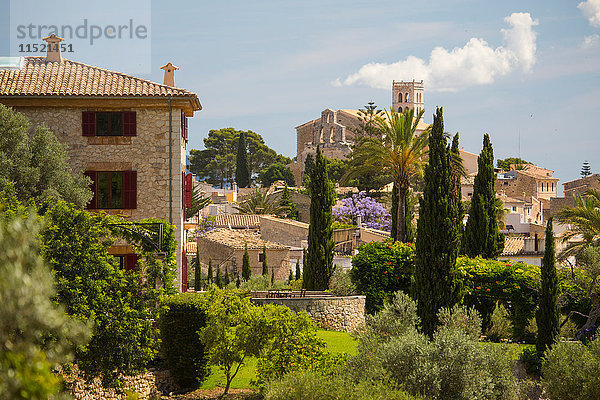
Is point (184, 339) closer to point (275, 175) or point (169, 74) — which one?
point (169, 74)

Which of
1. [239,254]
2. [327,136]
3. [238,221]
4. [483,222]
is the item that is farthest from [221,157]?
[483,222]

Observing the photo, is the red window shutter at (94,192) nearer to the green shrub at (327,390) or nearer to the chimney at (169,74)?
the chimney at (169,74)

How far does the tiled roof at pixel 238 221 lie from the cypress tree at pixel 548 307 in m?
41.8

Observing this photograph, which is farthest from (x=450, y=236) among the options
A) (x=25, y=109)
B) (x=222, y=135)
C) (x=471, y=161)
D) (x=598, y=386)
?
(x=471, y=161)

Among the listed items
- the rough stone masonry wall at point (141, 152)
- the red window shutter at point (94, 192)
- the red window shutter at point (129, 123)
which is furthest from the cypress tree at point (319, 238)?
the red window shutter at point (94, 192)

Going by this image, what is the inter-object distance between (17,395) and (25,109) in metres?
19.7

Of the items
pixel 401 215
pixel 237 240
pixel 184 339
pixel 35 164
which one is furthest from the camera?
pixel 237 240

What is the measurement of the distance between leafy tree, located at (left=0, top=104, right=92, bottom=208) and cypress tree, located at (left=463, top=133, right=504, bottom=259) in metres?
16.0

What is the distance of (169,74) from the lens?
84.9 feet

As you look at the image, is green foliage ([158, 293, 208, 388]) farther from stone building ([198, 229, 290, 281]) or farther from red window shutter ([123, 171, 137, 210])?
stone building ([198, 229, 290, 281])

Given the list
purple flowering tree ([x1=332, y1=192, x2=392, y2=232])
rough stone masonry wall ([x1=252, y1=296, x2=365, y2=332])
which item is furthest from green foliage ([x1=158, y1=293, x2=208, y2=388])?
purple flowering tree ([x1=332, y1=192, x2=392, y2=232])

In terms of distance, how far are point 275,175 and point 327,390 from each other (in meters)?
98.4

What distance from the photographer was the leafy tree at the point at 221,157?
365 feet

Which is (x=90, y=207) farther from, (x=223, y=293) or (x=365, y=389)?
(x=365, y=389)
